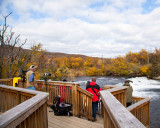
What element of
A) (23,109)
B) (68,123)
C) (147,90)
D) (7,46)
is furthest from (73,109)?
(147,90)

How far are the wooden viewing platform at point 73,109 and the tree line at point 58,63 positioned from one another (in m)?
3.12

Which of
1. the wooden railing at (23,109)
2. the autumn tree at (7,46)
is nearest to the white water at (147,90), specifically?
the autumn tree at (7,46)

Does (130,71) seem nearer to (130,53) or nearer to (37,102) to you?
(130,53)

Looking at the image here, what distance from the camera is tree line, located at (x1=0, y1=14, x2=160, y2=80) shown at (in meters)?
10.1

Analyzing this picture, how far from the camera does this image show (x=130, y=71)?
40562 mm

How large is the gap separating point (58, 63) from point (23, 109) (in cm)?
3174

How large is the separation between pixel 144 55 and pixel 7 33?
2205 inches

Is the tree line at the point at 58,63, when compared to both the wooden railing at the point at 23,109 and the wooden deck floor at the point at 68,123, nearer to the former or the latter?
the wooden railing at the point at 23,109

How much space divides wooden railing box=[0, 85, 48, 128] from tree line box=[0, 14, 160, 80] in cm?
323

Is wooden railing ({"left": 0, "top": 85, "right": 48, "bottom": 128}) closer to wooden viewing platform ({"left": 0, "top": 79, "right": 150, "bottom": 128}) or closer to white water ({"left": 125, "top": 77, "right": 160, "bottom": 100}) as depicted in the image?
wooden viewing platform ({"left": 0, "top": 79, "right": 150, "bottom": 128})

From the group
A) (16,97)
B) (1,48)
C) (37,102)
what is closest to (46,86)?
(16,97)

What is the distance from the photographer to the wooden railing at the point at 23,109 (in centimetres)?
156

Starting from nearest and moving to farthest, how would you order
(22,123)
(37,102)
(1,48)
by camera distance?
1. (22,123)
2. (37,102)
3. (1,48)

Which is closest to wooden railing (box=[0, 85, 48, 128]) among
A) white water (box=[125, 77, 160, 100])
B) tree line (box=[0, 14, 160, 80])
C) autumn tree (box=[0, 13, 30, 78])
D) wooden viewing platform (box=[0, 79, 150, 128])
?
wooden viewing platform (box=[0, 79, 150, 128])
